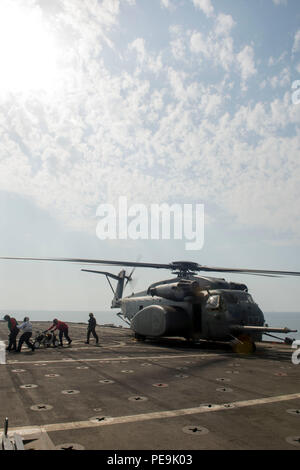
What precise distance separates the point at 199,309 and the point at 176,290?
1881 mm

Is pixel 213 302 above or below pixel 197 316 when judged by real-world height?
above

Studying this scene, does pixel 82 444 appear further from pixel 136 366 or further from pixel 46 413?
pixel 136 366

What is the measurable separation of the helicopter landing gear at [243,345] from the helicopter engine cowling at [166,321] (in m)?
3.20

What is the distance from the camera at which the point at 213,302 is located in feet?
56.6

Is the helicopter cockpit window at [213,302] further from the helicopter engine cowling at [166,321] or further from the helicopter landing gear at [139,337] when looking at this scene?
the helicopter landing gear at [139,337]

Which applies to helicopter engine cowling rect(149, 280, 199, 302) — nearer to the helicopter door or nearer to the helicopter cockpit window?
the helicopter door

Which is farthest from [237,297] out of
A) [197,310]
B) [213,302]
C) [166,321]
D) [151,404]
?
[151,404]

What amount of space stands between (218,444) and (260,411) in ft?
6.94

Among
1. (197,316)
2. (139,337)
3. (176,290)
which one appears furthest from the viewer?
(139,337)

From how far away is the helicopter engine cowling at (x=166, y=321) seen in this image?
729 inches

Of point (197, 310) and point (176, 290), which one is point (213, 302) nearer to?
point (197, 310)

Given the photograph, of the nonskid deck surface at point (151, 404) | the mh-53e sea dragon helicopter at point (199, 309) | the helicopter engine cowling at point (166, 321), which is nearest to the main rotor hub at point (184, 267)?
the mh-53e sea dragon helicopter at point (199, 309)

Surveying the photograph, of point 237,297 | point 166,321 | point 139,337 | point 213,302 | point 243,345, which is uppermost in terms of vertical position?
point 237,297

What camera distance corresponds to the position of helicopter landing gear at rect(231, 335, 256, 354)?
16.0 m
